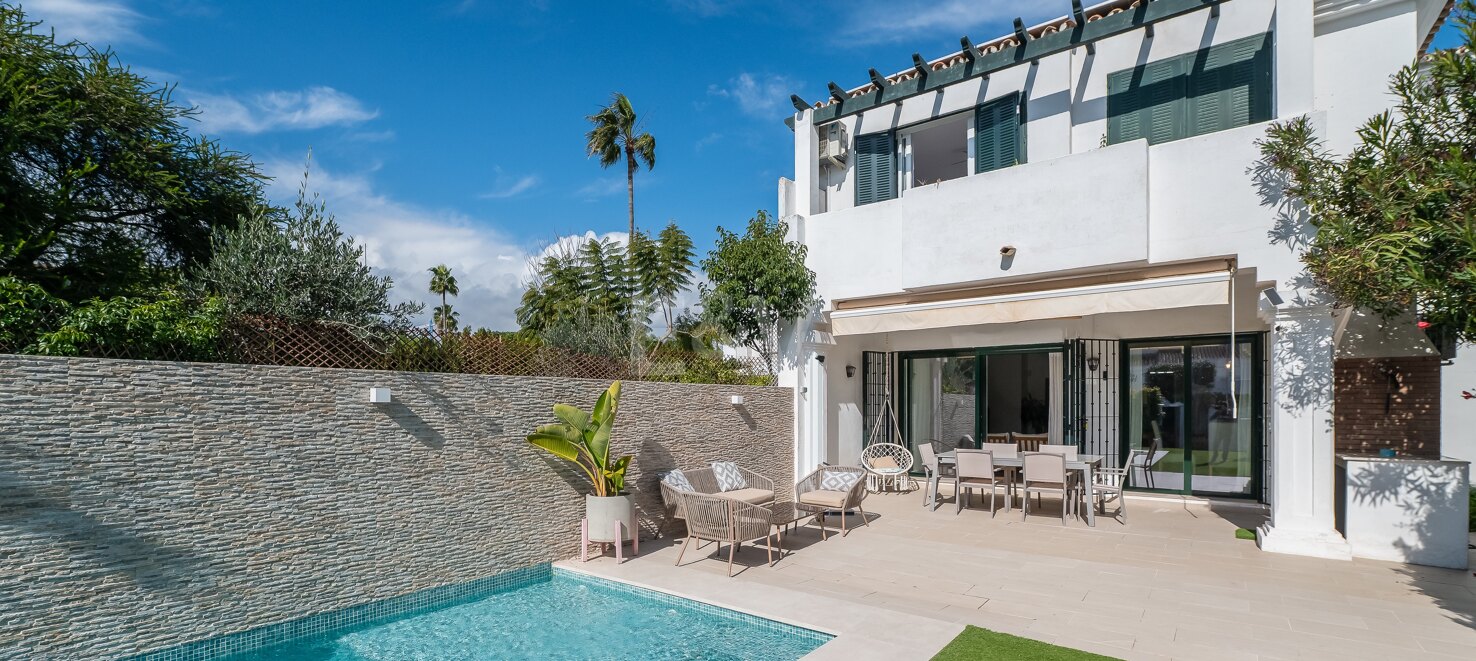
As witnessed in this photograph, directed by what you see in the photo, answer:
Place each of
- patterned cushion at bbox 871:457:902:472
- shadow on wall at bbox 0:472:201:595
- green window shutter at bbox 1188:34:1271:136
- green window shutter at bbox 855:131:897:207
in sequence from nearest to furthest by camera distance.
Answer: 1. shadow on wall at bbox 0:472:201:595
2. green window shutter at bbox 1188:34:1271:136
3. patterned cushion at bbox 871:457:902:472
4. green window shutter at bbox 855:131:897:207

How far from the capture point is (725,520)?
30.7 ft

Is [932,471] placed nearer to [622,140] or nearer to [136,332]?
[136,332]

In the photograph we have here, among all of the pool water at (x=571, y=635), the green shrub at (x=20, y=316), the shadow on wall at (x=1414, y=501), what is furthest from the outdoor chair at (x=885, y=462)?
the green shrub at (x=20, y=316)

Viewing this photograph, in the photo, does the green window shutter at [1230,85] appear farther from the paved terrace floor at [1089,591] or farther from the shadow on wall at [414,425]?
the shadow on wall at [414,425]

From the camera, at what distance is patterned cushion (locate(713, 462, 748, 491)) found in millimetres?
11781

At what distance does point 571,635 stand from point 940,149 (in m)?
13.9

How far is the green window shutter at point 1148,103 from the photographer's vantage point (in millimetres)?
12266

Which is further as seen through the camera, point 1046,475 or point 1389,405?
point 1046,475

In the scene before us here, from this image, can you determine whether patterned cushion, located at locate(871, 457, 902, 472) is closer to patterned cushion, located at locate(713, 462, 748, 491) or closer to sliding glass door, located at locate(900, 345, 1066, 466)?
sliding glass door, located at locate(900, 345, 1066, 466)

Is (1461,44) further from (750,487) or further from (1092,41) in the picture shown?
(750,487)

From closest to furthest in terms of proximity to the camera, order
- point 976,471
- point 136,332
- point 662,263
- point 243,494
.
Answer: point 136,332
point 243,494
point 976,471
point 662,263

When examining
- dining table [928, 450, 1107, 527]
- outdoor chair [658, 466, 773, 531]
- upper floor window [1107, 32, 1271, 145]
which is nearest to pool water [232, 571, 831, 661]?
outdoor chair [658, 466, 773, 531]

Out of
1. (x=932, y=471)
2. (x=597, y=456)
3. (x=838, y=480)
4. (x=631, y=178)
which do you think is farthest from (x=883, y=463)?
(x=631, y=178)

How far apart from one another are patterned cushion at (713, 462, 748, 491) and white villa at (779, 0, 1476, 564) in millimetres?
3236
